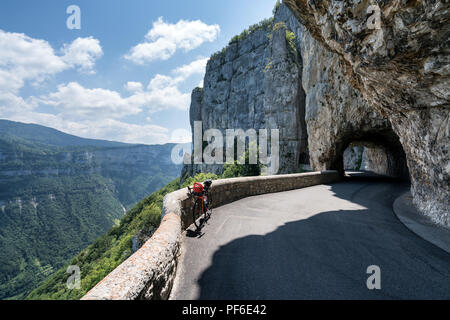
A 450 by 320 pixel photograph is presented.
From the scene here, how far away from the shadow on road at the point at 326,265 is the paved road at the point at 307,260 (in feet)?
0.05

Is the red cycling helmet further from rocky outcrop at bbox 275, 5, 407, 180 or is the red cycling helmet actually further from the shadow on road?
rocky outcrop at bbox 275, 5, 407, 180

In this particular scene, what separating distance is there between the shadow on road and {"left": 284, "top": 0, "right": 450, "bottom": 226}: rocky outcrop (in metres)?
2.86

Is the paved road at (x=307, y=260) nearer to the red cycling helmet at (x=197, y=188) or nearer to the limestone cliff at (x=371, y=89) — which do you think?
the red cycling helmet at (x=197, y=188)

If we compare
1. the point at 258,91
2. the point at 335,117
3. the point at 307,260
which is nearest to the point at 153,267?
the point at 307,260

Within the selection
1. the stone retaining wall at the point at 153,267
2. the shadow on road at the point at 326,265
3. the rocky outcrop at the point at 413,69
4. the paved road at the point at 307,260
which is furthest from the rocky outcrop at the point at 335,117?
the stone retaining wall at the point at 153,267

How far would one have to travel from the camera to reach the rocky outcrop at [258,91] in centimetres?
3884

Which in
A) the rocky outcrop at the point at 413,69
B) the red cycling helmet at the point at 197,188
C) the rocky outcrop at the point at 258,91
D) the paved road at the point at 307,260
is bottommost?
the paved road at the point at 307,260

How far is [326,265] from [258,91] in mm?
59212

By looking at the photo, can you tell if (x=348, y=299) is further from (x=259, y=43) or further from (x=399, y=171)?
(x=259, y=43)

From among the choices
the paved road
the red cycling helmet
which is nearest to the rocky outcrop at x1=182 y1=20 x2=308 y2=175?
the paved road

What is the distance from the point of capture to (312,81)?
80.4ft

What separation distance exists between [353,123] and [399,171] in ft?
38.9

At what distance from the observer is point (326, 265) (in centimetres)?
394

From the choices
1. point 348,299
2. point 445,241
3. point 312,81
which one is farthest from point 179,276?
point 312,81
